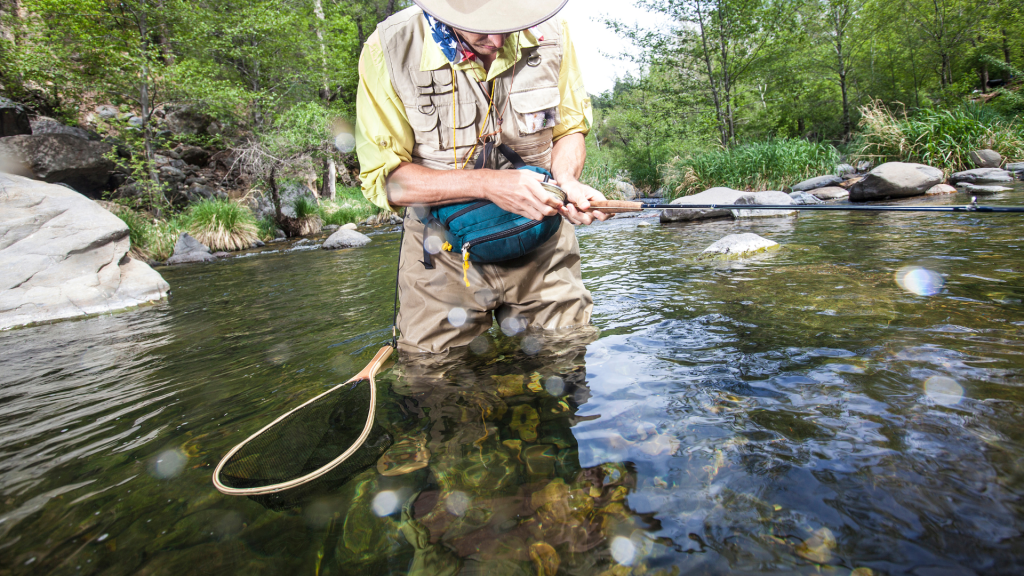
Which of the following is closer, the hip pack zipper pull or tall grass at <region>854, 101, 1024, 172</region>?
the hip pack zipper pull

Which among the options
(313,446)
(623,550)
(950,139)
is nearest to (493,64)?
(313,446)

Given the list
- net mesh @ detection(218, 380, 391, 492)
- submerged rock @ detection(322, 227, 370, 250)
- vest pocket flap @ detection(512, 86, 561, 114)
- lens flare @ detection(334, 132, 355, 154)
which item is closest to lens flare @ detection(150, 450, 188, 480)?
net mesh @ detection(218, 380, 391, 492)

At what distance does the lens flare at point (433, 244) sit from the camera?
234 cm

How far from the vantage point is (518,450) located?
163cm

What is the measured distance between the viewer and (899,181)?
855 centimetres

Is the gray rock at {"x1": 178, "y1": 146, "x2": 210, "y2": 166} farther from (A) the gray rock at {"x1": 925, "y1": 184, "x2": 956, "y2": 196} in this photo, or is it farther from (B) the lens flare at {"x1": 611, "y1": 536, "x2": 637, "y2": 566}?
(A) the gray rock at {"x1": 925, "y1": 184, "x2": 956, "y2": 196}

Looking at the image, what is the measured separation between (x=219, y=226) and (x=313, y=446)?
12.4 m

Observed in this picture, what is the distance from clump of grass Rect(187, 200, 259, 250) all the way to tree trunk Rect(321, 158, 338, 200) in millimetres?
8383

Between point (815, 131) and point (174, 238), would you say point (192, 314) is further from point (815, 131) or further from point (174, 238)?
point (815, 131)

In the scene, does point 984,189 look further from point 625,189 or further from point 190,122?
point 190,122

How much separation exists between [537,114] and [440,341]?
47.8 inches

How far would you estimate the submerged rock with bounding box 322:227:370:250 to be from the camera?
413 inches

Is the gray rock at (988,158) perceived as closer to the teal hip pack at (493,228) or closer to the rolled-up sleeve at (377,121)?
the teal hip pack at (493,228)

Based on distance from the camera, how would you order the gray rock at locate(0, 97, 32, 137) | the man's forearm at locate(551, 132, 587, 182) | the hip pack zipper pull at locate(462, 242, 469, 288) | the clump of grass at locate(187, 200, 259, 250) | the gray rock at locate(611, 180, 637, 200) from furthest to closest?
the gray rock at locate(611, 180, 637, 200), the gray rock at locate(0, 97, 32, 137), the clump of grass at locate(187, 200, 259, 250), the man's forearm at locate(551, 132, 587, 182), the hip pack zipper pull at locate(462, 242, 469, 288)
